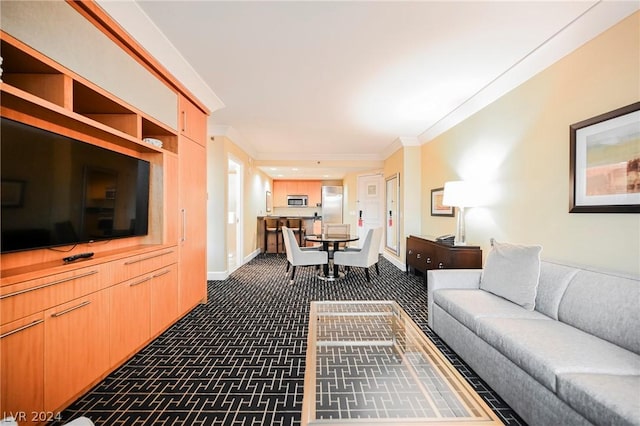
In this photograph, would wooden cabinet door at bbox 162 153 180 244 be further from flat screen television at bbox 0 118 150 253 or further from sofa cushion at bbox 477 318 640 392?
sofa cushion at bbox 477 318 640 392

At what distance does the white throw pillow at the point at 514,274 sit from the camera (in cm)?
198

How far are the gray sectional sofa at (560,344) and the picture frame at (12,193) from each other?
2625mm

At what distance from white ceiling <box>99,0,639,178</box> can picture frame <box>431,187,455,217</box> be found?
1.06 metres

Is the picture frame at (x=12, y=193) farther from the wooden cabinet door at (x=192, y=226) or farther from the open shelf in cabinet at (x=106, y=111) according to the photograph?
the wooden cabinet door at (x=192, y=226)

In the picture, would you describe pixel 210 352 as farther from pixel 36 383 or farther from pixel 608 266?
pixel 608 266

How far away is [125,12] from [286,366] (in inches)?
104

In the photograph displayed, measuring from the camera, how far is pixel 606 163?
1838 millimetres

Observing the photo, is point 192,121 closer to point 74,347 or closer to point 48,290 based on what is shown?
point 48,290

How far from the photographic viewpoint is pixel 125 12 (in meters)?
1.81

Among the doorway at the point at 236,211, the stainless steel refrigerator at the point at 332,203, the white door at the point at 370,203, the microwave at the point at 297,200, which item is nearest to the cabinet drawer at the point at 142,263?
the doorway at the point at 236,211

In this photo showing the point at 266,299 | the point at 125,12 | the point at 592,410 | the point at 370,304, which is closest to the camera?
the point at 592,410

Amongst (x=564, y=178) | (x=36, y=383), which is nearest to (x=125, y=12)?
(x=36, y=383)

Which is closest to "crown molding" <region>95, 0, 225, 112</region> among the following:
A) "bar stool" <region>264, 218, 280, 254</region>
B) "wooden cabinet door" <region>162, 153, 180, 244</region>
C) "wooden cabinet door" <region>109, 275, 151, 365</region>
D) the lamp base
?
"wooden cabinet door" <region>162, 153, 180, 244</region>

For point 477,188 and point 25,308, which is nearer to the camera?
point 25,308
